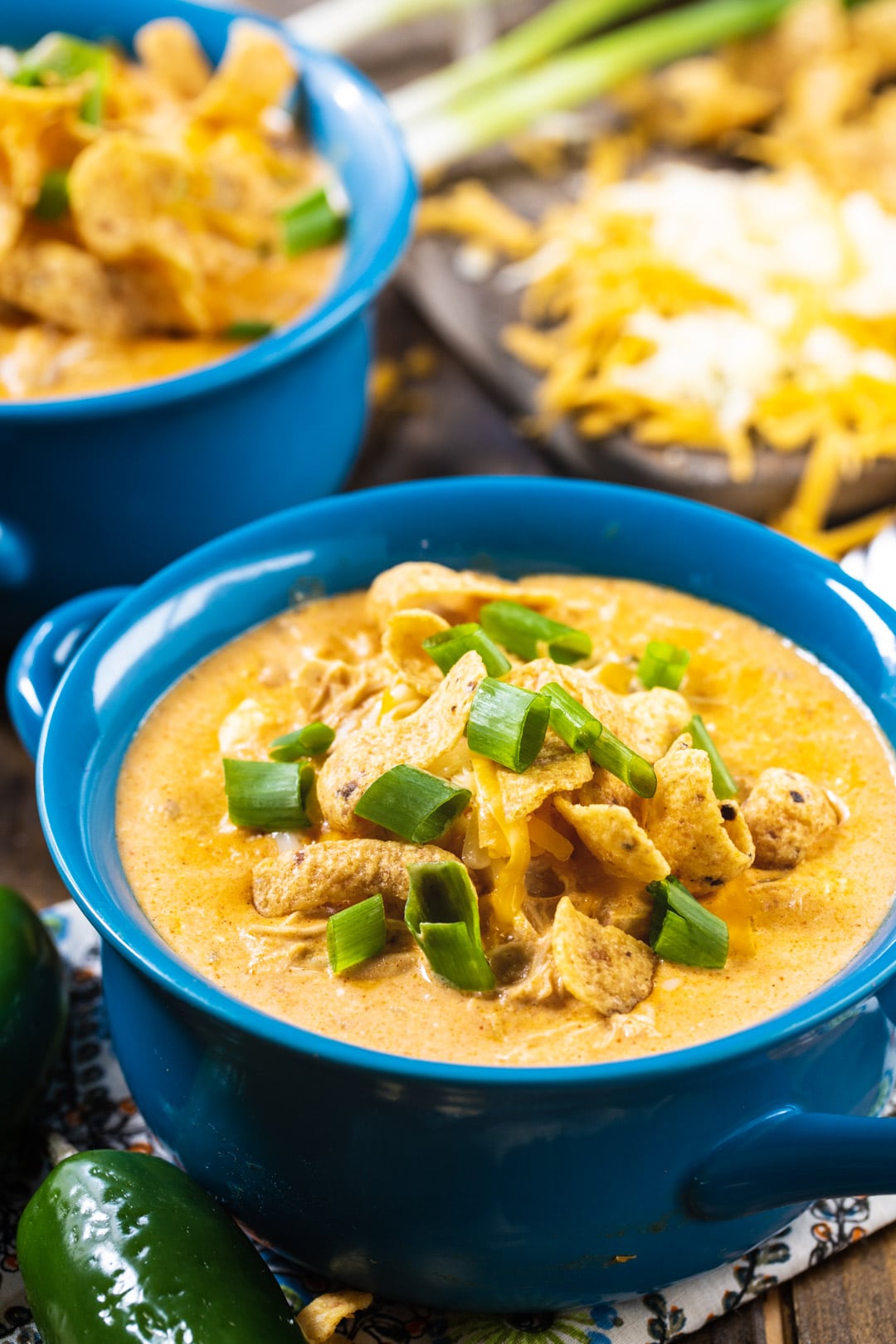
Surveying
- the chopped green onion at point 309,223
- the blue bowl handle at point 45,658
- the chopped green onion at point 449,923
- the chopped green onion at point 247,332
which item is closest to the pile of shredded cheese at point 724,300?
the chopped green onion at point 309,223

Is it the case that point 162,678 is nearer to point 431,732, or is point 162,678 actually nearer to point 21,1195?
point 431,732

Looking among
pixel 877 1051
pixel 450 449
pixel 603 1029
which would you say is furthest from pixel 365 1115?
pixel 450 449

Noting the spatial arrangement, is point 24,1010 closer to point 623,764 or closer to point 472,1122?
point 472,1122

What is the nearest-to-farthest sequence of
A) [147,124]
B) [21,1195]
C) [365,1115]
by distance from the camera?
[365,1115], [21,1195], [147,124]

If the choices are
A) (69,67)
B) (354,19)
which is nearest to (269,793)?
(69,67)

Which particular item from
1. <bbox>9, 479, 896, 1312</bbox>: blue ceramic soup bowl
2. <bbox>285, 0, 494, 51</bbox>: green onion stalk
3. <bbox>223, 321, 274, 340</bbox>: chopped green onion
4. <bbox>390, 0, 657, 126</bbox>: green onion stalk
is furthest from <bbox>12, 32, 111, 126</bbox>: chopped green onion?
<bbox>9, 479, 896, 1312</bbox>: blue ceramic soup bowl

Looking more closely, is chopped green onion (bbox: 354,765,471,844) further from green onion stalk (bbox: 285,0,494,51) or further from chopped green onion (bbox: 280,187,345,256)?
green onion stalk (bbox: 285,0,494,51)

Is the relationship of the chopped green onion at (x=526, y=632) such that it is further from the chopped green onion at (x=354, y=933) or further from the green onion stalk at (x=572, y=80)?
the green onion stalk at (x=572, y=80)
